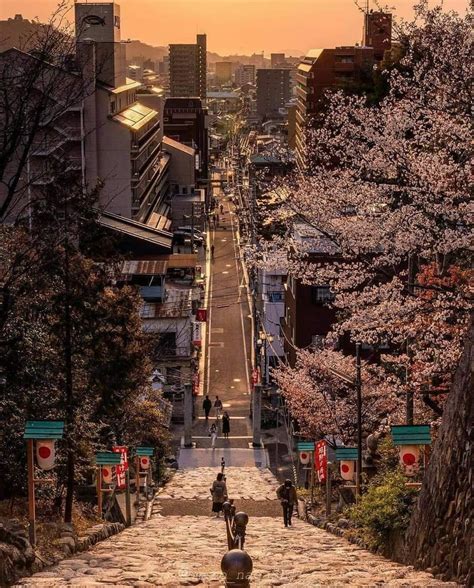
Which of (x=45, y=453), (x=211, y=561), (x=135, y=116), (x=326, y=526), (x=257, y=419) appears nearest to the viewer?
(x=211, y=561)

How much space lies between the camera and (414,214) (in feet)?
53.0

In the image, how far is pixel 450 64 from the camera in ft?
55.8

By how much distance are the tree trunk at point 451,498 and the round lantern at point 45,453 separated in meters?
4.51

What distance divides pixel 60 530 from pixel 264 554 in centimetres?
283

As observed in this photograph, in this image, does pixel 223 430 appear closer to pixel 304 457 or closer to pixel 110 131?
pixel 304 457

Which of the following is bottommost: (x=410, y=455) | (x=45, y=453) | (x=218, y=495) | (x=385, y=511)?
(x=218, y=495)

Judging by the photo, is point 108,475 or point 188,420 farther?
point 188,420

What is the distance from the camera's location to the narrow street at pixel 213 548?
9.52m

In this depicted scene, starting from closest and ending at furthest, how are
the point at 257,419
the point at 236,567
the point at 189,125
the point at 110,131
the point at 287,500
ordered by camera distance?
the point at 236,567 → the point at 287,500 → the point at 257,419 → the point at 110,131 → the point at 189,125

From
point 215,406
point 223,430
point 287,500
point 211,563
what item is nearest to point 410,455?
point 211,563

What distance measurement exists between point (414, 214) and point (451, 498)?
Result: 7220 millimetres

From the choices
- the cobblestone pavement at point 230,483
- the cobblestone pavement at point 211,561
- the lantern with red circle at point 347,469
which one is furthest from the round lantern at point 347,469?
the cobblestone pavement at point 230,483

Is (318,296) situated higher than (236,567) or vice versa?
(318,296)

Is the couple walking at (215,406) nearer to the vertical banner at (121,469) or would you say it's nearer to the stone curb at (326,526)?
the stone curb at (326,526)
